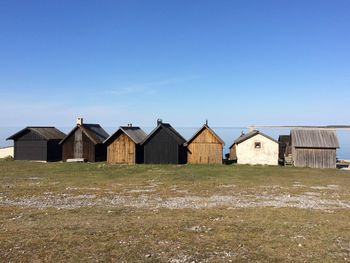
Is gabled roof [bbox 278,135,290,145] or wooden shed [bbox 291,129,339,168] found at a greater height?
gabled roof [bbox 278,135,290,145]

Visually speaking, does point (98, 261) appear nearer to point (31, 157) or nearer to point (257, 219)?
point (257, 219)

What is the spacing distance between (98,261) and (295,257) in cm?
657

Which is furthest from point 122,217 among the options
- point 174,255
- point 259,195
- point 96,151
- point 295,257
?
point 96,151

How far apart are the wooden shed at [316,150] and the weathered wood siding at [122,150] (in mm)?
22865

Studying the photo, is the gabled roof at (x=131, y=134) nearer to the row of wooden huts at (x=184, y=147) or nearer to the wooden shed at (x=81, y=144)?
the row of wooden huts at (x=184, y=147)

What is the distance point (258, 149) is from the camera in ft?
169

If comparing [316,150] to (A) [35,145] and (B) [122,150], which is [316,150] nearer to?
(B) [122,150]

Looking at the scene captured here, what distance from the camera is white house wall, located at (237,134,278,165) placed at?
51.3m

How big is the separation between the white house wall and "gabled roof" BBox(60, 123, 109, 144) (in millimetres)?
21508

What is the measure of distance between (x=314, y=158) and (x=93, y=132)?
33040 mm

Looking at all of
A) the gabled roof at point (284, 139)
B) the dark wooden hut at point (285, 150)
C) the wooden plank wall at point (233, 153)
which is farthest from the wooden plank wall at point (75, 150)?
the gabled roof at point (284, 139)

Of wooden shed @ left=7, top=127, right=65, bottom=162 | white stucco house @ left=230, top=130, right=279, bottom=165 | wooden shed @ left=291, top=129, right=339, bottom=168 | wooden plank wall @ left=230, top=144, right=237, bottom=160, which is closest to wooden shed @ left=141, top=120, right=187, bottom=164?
white stucco house @ left=230, top=130, right=279, bottom=165

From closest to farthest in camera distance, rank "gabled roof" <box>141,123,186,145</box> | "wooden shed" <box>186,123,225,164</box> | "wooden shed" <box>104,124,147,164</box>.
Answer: "wooden shed" <box>186,123,225,164</box> < "gabled roof" <box>141,123,186,145</box> < "wooden shed" <box>104,124,147,164</box>

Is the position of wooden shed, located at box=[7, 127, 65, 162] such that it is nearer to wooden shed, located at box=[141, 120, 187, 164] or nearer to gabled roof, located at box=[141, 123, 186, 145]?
wooden shed, located at box=[141, 120, 187, 164]
